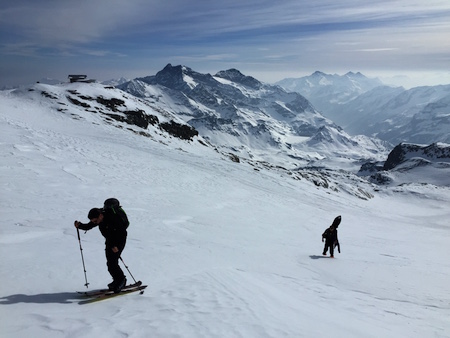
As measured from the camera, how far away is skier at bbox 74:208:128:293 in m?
7.58

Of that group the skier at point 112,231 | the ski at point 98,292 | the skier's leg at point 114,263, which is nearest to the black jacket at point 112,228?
the skier at point 112,231

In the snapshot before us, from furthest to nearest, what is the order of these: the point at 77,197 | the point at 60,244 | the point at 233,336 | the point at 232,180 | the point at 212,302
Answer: the point at 232,180
the point at 77,197
the point at 60,244
the point at 212,302
the point at 233,336

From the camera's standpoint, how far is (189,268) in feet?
34.2

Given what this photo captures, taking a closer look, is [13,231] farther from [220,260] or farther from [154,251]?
[220,260]

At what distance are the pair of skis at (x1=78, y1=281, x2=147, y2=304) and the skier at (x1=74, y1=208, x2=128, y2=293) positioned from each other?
0.11 meters

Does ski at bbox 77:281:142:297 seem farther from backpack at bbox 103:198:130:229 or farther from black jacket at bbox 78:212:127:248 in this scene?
backpack at bbox 103:198:130:229

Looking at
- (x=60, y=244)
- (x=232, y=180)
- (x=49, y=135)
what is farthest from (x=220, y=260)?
(x=49, y=135)

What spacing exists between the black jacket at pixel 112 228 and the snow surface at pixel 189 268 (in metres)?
1.33

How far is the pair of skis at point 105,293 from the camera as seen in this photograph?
24.6 ft

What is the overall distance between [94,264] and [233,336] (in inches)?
217

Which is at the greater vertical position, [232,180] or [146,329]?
[232,180]

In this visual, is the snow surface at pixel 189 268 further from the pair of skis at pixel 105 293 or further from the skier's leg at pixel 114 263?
the skier's leg at pixel 114 263

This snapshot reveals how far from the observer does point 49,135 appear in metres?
35.8

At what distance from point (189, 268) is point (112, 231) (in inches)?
140
